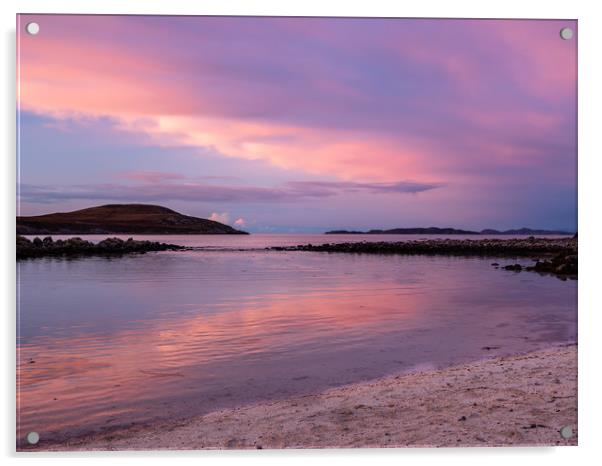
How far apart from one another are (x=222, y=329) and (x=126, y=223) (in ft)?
5.53

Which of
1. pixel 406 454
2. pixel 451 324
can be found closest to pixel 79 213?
pixel 406 454

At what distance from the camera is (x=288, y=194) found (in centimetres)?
520

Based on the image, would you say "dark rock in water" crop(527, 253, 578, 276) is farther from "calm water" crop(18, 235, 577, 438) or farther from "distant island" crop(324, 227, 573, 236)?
"distant island" crop(324, 227, 573, 236)

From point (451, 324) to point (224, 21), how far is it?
14.4ft

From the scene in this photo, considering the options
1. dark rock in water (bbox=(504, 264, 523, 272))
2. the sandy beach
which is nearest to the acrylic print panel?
the sandy beach

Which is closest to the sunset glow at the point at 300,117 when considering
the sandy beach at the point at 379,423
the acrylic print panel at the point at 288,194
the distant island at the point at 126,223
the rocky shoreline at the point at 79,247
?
the acrylic print panel at the point at 288,194

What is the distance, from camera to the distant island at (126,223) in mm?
5020

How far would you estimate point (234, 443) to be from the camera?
409 centimetres

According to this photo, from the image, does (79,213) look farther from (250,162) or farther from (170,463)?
(170,463)

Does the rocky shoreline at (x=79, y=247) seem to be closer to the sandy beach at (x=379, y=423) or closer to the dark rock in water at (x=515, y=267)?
the sandy beach at (x=379, y=423)

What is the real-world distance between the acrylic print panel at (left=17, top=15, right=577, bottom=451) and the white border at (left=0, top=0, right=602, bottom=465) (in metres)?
0.10

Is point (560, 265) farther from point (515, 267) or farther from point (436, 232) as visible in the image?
point (515, 267)
